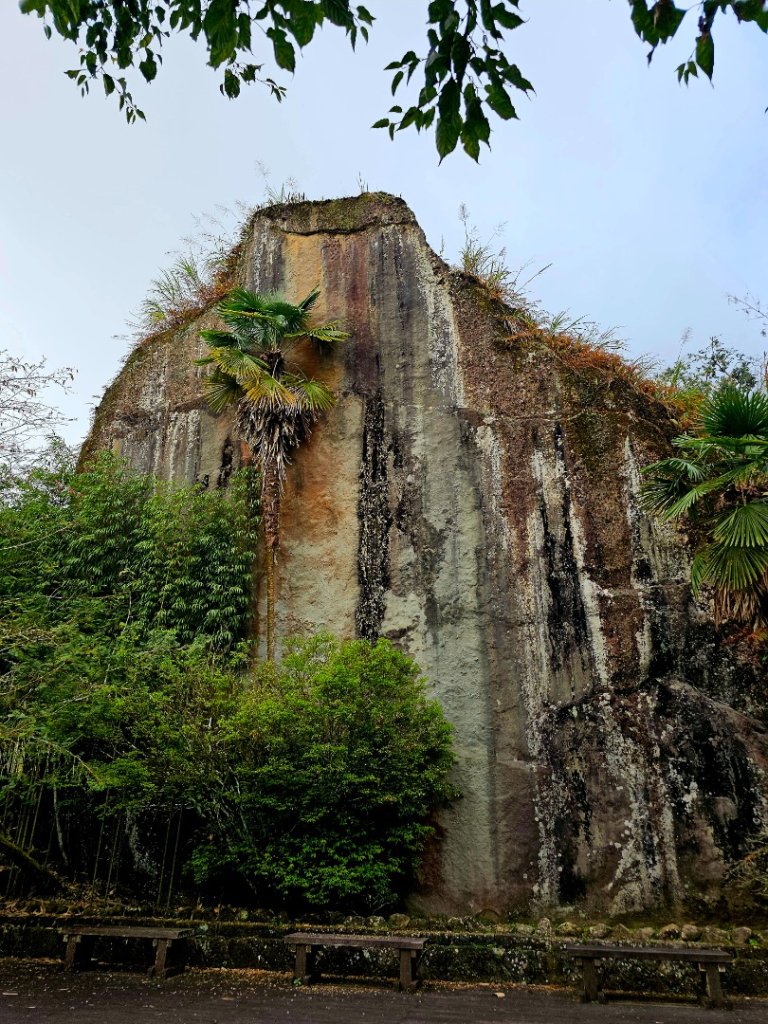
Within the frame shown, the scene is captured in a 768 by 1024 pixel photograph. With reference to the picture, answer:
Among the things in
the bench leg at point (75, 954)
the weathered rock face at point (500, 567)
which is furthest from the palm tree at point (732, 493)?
the bench leg at point (75, 954)

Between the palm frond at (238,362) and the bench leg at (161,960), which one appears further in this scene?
the palm frond at (238,362)

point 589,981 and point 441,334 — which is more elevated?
point 441,334

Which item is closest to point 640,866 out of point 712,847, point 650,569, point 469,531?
point 712,847

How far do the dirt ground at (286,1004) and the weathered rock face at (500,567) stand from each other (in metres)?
2.47

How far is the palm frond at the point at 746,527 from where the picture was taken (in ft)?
28.8

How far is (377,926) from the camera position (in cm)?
916

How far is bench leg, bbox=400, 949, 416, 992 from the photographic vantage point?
8.02 metres

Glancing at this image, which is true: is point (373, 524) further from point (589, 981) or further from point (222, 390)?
point (589, 981)

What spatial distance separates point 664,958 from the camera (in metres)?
7.50

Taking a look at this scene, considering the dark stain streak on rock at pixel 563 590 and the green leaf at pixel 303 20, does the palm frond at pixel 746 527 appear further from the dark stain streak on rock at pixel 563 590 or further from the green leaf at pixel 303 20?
the green leaf at pixel 303 20

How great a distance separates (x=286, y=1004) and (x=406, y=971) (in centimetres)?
125

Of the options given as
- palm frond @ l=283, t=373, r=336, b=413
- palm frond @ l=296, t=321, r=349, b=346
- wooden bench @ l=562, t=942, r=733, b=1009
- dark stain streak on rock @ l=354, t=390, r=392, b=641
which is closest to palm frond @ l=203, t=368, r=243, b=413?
palm frond @ l=283, t=373, r=336, b=413

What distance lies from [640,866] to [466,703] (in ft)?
9.64

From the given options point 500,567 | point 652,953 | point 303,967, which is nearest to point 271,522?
point 500,567
